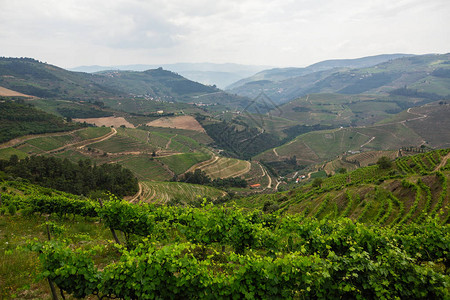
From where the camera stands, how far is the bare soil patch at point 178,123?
18125 centimetres

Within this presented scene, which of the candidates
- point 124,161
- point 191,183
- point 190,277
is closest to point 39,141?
point 124,161

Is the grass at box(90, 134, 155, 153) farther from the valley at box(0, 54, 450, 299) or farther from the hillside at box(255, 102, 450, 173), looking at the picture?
the hillside at box(255, 102, 450, 173)

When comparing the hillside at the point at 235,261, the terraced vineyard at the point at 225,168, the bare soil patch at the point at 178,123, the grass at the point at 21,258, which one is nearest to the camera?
the hillside at the point at 235,261

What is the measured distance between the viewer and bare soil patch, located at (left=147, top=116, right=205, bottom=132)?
181m

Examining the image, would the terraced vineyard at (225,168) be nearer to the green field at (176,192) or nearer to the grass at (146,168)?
the grass at (146,168)

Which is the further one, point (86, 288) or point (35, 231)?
point (35, 231)

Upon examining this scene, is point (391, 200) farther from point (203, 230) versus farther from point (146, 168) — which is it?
point (146, 168)

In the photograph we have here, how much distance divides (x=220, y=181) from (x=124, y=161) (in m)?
42.8

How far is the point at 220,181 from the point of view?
99562mm

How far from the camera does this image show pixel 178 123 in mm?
188750

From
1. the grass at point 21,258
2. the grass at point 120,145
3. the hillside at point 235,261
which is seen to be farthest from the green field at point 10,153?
the hillside at point 235,261

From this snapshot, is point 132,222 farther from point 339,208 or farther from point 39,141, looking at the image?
point 39,141

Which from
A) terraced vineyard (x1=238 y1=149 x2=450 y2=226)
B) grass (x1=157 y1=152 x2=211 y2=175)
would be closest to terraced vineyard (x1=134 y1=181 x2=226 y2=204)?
grass (x1=157 y1=152 x2=211 y2=175)

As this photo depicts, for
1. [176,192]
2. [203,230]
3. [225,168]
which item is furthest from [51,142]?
[203,230]
